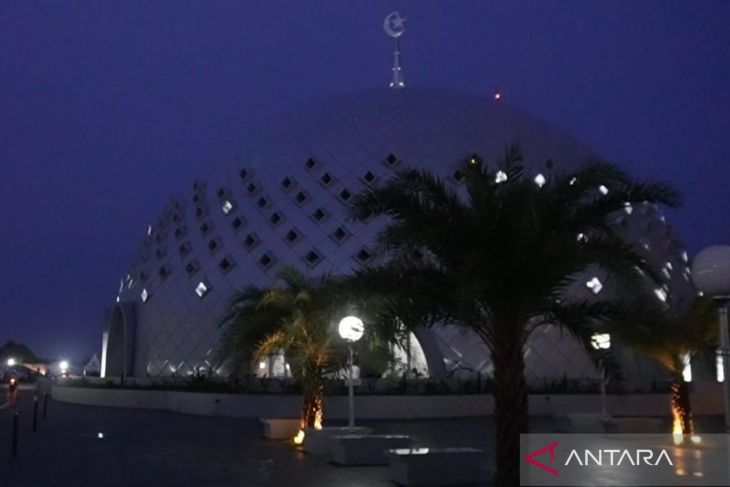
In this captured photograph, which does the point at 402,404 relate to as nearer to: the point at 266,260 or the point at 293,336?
the point at 266,260

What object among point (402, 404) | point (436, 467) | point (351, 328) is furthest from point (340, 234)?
point (436, 467)

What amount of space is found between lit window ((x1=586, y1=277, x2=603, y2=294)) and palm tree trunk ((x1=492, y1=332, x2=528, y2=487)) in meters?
18.8

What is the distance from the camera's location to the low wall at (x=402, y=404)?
21734 mm

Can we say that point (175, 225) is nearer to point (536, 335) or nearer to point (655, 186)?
point (536, 335)

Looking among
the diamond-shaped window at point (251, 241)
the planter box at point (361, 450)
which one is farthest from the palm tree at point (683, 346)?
the diamond-shaped window at point (251, 241)

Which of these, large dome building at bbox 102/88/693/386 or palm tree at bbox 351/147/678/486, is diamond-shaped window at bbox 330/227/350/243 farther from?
palm tree at bbox 351/147/678/486

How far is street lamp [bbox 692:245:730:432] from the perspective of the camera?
5957 millimetres

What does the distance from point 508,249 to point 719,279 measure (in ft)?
7.63

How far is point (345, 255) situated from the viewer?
87.5ft

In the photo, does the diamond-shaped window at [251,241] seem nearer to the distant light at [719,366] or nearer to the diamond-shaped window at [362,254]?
the diamond-shaped window at [362,254]

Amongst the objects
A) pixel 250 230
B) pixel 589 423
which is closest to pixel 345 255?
pixel 250 230

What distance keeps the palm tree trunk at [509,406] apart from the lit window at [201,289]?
21.4 meters

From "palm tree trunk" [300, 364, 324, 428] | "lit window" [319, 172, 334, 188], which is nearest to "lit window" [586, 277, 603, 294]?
"lit window" [319, 172, 334, 188]

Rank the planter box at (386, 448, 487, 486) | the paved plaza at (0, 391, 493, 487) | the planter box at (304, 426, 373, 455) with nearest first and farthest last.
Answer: the planter box at (386, 448, 487, 486), the paved plaza at (0, 391, 493, 487), the planter box at (304, 426, 373, 455)
